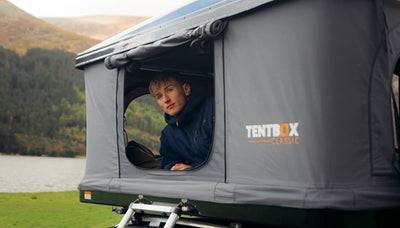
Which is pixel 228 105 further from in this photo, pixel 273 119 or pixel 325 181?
pixel 325 181

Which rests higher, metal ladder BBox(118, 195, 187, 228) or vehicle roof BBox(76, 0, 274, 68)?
vehicle roof BBox(76, 0, 274, 68)

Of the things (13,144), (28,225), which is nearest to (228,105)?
(28,225)

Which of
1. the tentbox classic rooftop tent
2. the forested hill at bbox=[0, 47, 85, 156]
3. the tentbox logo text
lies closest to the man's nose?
the tentbox classic rooftop tent

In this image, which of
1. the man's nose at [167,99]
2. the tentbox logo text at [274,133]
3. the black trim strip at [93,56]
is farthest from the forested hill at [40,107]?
the tentbox logo text at [274,133]

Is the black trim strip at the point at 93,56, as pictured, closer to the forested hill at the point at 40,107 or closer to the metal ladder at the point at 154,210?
the metal ladder at the point at 154,210

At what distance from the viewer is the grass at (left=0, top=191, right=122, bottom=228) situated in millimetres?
8750

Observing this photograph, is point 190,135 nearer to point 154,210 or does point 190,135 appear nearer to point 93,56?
point 154,210

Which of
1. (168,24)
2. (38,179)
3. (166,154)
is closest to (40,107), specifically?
(38,179)

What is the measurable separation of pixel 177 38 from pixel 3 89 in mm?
56133

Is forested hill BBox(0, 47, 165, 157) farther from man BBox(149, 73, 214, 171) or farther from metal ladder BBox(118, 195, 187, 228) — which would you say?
metal ladder BBox(118, 195, 187, 228)

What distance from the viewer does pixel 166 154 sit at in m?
5.42

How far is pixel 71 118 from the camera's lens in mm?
56156

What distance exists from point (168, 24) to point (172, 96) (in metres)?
0.86

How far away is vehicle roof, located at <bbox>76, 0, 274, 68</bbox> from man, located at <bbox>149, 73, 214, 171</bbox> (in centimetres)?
51
